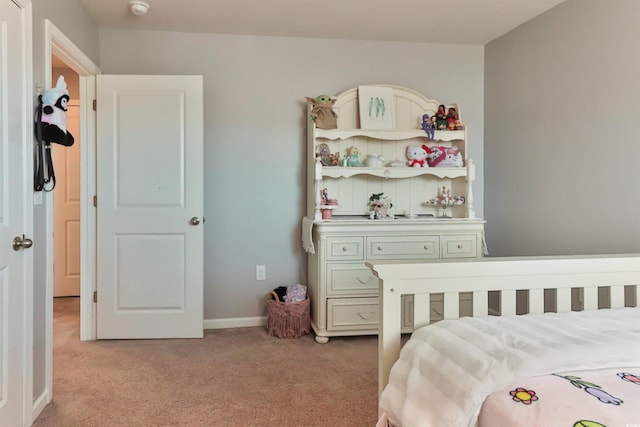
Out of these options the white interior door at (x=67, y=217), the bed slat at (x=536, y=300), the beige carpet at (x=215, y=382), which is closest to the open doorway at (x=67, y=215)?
the white interior door at (x=67, y=217)

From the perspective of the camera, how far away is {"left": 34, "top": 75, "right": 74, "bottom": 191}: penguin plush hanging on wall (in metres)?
2.20

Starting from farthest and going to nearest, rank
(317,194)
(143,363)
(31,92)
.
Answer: (317,194), (143,363), (31,92)

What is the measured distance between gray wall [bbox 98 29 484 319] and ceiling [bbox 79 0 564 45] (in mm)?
126

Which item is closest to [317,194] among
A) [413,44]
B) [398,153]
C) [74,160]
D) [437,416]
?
[398,153]

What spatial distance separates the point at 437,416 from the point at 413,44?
3.24 metres

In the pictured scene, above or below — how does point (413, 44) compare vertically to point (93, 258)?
above

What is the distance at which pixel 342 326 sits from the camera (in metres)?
3.21

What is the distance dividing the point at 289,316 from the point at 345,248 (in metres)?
0.63

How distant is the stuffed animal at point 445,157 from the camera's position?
3551 millimetres

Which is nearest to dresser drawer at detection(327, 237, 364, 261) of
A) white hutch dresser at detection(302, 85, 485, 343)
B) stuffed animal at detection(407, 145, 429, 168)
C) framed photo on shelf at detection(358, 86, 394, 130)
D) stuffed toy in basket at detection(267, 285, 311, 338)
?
white hutch dresser at detection(302, 85, 485, 343)

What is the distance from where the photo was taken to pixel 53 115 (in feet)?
7.30

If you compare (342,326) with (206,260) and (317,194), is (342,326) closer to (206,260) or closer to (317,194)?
(317,194)

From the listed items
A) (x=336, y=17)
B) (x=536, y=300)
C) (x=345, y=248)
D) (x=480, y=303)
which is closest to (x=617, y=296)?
(x=536, y=300)

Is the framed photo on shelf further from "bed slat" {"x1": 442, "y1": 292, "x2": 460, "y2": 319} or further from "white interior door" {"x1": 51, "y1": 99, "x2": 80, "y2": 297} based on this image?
"white interior door" {"x1": 51, "y1": 99, "x2": 80, "y2": 297}
